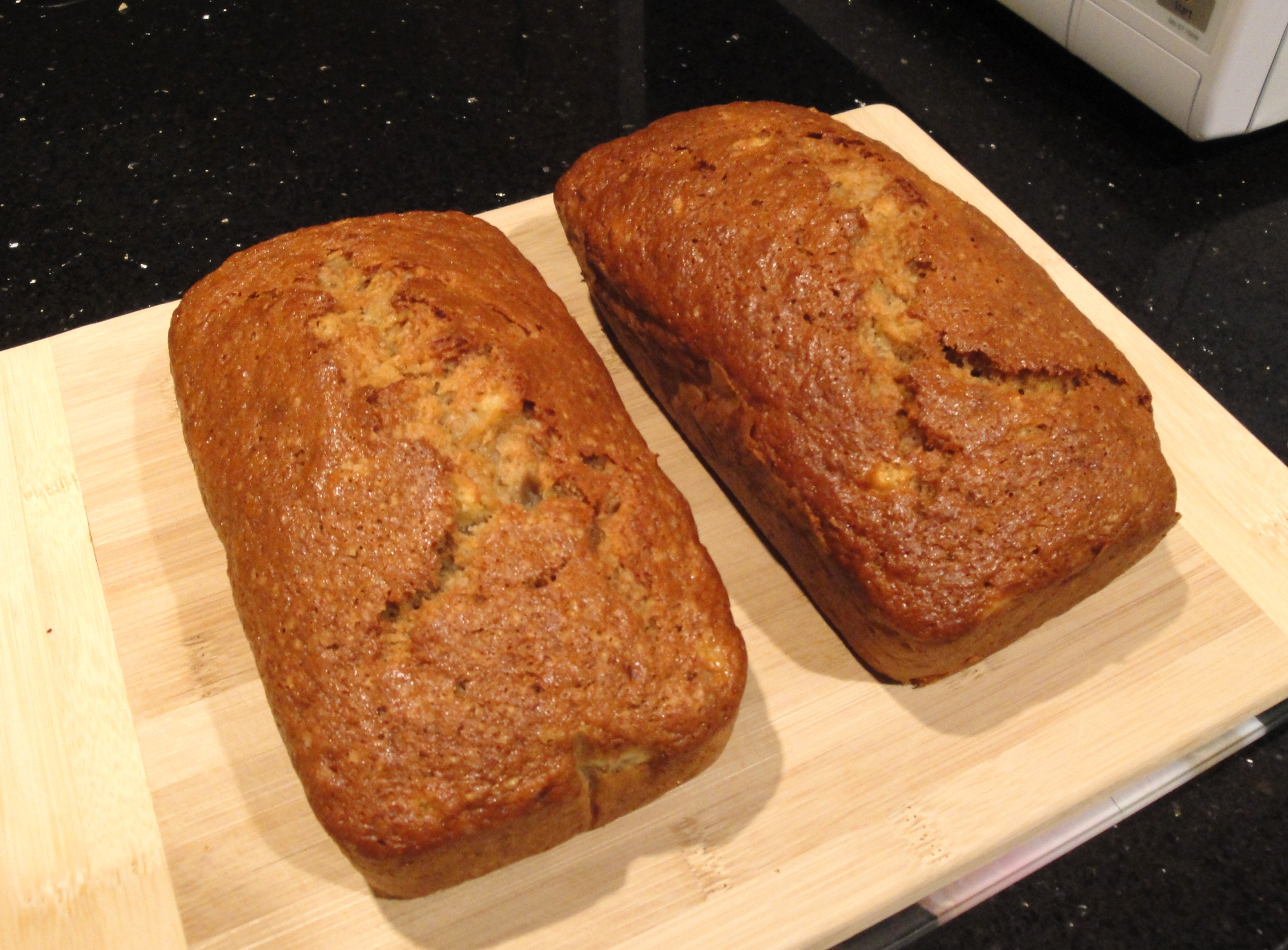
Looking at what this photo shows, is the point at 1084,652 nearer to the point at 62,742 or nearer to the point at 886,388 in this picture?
the point at 886,388

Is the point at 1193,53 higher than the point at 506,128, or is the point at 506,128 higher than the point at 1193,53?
the point at 1193,53

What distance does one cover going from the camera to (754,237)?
4.15ft

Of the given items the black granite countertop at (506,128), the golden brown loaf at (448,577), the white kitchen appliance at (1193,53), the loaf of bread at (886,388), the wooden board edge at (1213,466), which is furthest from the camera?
the black granite countertop at (506,128)

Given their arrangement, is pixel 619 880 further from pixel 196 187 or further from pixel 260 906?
pixel 196 187

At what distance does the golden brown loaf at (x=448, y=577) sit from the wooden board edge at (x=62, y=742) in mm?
213

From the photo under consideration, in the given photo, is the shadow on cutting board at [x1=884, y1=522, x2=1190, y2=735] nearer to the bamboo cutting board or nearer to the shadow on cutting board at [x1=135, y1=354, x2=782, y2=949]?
the bamboo cutting board

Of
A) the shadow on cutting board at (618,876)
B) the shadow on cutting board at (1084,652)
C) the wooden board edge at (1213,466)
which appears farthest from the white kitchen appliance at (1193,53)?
the shadow on cutting board at (618,876)

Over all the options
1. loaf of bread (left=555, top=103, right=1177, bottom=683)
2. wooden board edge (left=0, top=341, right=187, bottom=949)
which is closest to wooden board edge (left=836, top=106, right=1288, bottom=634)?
loaf of bread (left=555, top=103, right=1177, bottom=683)

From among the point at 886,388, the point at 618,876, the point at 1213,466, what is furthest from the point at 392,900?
the point at 1213,466

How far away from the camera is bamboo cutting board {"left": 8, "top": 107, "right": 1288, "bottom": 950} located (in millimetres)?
1074

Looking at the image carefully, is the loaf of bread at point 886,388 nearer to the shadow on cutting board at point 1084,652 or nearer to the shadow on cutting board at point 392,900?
the shadow on cutting board at point 1084,652

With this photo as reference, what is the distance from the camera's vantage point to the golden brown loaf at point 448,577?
3.25 ft

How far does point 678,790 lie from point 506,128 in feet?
4.95

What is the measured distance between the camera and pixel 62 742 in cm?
118
